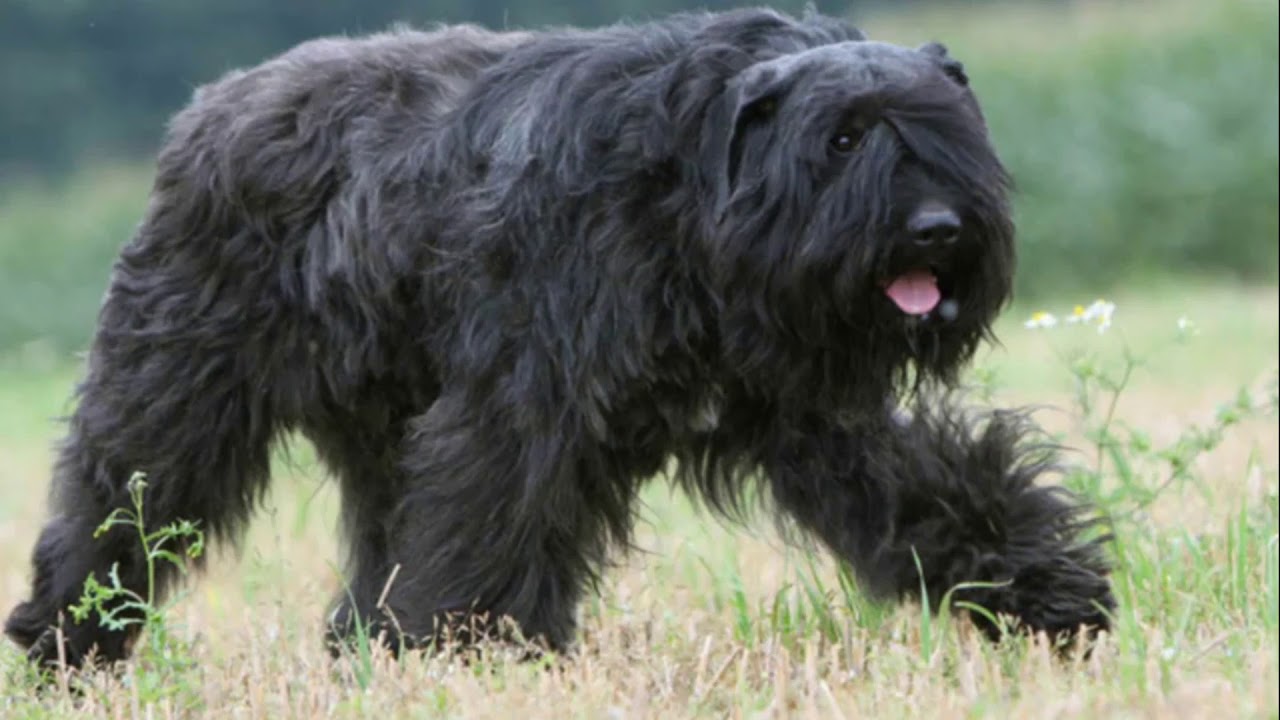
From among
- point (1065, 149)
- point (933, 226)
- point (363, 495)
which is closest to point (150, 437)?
point (363, 495)

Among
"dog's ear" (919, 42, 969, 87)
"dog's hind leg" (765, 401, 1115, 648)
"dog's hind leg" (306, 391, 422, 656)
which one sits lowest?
"dog's hind leg" (306, 391, 422, 656)

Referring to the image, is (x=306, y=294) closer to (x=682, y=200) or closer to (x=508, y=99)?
(x=508, y=99)

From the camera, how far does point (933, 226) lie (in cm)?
476

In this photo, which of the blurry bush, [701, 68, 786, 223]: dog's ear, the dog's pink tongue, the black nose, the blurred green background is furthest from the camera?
the blurry bush

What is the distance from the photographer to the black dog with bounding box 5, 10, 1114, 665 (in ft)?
16.3

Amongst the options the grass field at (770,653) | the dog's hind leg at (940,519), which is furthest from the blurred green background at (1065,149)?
the dog's hind leg at (940,519)

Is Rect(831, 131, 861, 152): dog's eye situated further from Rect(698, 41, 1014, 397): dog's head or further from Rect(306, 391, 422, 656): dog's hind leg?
Rect(306, 391, 422, 656): dog's hind leg

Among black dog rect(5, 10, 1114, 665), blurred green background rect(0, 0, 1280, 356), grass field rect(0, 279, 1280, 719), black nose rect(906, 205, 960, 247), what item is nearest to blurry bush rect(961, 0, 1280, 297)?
blurred green background rect(0, 0, 1280, 356)

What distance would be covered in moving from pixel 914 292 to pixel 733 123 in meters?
0.59

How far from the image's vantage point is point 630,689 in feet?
16.2

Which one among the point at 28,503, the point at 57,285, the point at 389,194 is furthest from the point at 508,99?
the point at 57,285

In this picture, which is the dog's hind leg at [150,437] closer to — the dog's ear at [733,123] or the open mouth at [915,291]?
the dog's ear at [733,123]

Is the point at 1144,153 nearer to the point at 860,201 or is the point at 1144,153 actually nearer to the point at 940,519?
the point at 940,519

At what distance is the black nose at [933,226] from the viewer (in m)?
4.76
